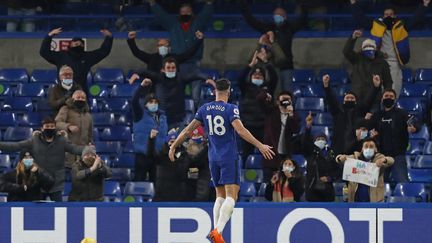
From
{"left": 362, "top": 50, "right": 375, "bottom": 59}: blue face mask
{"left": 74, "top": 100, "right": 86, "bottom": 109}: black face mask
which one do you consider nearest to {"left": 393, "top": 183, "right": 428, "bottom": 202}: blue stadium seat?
{"left": 362, "top": 50, "right": 375, "bottom": 59}: blue face mask

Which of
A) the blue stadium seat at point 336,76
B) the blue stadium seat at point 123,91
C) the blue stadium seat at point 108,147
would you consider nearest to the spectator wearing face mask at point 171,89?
the blue stadium seat at point 108,147

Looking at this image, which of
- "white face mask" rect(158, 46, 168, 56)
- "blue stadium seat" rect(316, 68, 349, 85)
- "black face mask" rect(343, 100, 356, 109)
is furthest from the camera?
"blue stadium seat" rect(316, 68, 349, 85)

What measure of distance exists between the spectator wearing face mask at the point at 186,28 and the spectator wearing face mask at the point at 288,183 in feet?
14.8

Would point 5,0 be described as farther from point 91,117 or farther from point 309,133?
point 309,133

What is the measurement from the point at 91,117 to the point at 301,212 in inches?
182

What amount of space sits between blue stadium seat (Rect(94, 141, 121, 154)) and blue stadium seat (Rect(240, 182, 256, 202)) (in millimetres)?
2774

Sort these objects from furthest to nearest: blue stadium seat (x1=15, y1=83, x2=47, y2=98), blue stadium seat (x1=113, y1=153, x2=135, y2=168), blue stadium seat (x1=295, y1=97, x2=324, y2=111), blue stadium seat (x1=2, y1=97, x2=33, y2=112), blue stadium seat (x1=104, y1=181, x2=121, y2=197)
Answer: blue stadium seat (x1=15, y1=83, x2=47, y2=98) → blue stadium seat (x1=2, y1=97, x2=33, y2=112) → blue stadium seat (x1=295, y1=97, x2=324, y2=111) → blue stadium seat (x1=113, y1=153, x2=135, y2=168) → blue stadium seat (x1=104, y1=181, x2=121, y2=197)

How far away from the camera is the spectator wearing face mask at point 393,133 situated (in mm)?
24078

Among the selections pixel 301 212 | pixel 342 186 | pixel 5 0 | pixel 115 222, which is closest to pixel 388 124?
pixel 342 186

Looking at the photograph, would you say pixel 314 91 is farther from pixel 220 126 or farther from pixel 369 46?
pixel 220 126

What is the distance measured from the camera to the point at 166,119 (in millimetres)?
25281

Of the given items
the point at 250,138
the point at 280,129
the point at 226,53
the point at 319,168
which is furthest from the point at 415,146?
the point at 250,138

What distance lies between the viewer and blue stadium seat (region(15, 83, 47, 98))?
2786 centimetres

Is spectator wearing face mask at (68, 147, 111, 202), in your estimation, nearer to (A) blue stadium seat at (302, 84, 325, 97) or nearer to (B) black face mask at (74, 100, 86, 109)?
(B) black face mask at (74, 100, 86, 109)
